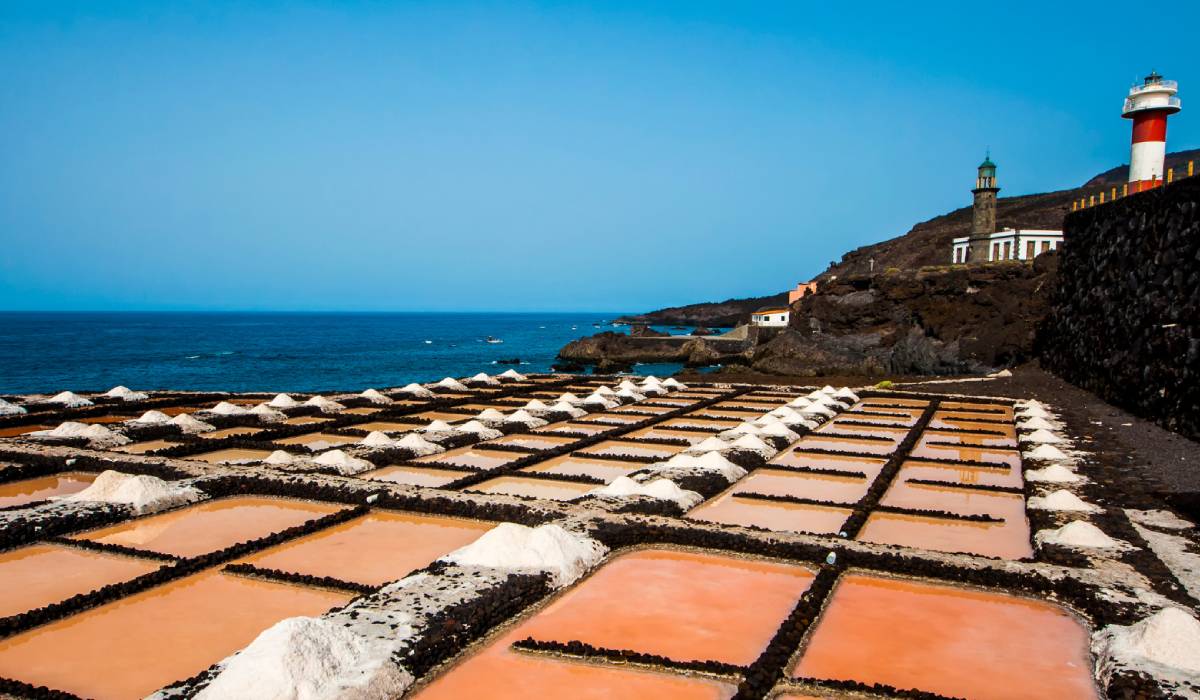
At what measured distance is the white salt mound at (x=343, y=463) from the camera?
28.5ft

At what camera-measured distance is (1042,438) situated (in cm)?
1081

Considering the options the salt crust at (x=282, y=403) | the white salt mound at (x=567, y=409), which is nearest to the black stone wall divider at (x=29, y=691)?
the white salt mound at (x=567, y=409)

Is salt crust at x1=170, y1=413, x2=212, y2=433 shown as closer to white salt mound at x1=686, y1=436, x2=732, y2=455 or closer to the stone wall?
white salt mound at x1=686, y1=436, x2=732, y2=455

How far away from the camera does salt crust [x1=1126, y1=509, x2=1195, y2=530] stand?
23.1 feet

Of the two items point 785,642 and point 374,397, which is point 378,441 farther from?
point 785,642

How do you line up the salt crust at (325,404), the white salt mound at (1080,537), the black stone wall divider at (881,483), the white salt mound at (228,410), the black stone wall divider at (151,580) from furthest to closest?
the salt crust at (325,404) < the white salt mound at (228,410) < the black stone wall divider at (881,483) < the white salt mound at (1080,537) < the black stone wall divider at (151,580)

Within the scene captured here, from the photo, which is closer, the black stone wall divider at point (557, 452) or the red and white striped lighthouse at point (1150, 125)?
the black stone wall divider at point (557, 452)

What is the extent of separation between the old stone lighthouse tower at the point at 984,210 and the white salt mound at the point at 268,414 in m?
49.4

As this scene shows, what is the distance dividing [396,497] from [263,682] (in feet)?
12.9

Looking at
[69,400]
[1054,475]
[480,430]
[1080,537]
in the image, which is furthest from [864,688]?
[69,400]

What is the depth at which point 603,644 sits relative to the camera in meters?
4.56

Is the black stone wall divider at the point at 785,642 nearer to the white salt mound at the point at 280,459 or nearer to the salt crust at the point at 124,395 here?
the white salt mound at the point at 280,459

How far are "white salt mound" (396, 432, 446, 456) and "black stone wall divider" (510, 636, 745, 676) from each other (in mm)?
5595

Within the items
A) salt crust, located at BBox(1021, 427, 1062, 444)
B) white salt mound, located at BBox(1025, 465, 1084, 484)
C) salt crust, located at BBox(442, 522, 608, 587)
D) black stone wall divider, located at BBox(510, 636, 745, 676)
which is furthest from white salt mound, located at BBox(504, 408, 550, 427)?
black stone wall divider, located at BBox(510, 636, 745, 676)
